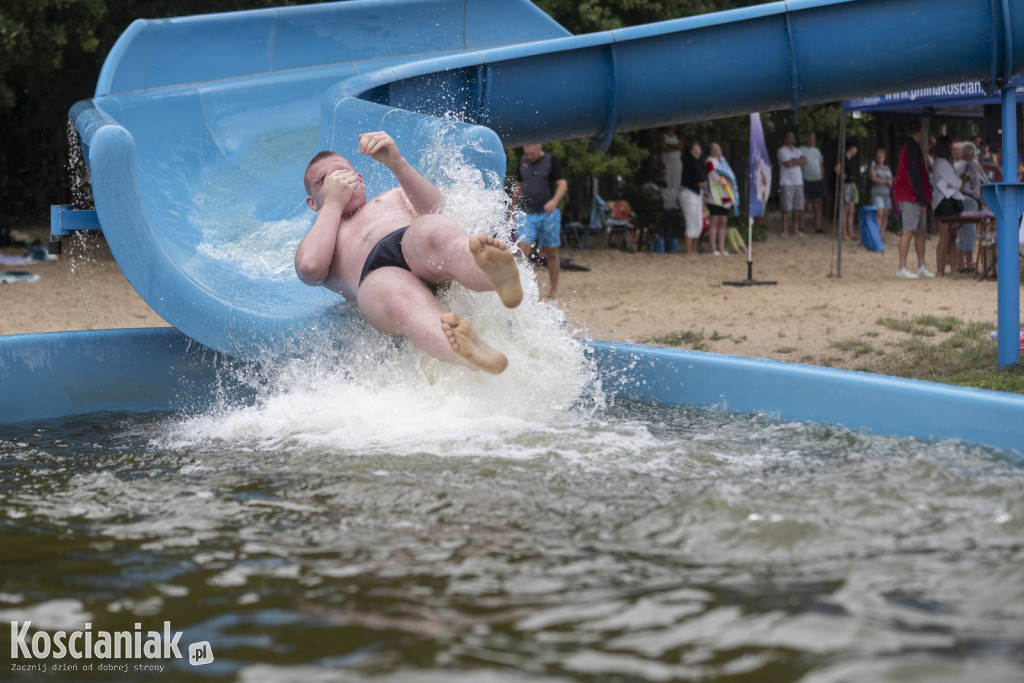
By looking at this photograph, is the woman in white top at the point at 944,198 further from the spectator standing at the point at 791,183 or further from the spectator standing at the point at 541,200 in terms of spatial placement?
A: the spectator standing at the point at 791,183

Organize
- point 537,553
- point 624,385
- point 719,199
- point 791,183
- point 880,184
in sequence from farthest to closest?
point 791,183
point 880,184
point 719,199
point 624,385
point 537,553

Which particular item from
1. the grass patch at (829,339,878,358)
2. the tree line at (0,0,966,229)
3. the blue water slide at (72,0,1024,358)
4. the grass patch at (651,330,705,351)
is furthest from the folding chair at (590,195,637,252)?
the grass patch at (829,339,878,358)

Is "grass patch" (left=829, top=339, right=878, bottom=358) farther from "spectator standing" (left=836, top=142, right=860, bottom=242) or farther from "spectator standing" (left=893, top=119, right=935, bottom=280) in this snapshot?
"spectator standing" (left=836, top=142, right=860, bottom=242)

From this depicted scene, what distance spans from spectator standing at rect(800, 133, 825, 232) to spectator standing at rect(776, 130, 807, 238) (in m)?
0.21

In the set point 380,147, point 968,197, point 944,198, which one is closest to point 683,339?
point 380,147

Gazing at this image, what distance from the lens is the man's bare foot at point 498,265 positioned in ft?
11.1

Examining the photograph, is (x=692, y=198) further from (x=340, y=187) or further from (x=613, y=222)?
(x=340, y=187)

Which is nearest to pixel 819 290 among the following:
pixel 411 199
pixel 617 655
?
pixel 411 199

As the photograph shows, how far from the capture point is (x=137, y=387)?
467 cm

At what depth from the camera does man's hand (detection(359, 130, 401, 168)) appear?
3980 millimetres

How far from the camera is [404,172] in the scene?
4.10 meters

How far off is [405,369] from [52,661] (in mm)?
2274

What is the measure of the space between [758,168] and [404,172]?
7.90 meters

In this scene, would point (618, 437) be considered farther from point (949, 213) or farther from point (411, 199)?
point (949, 213)
